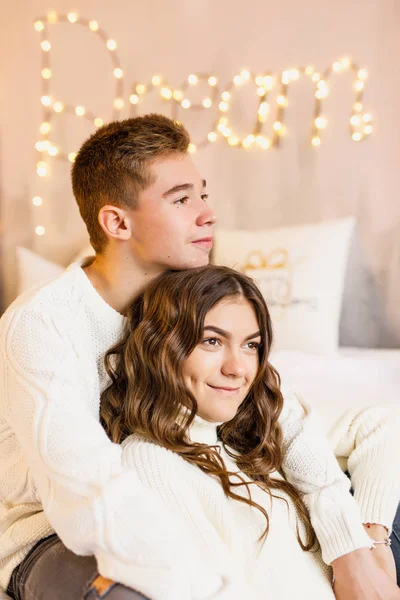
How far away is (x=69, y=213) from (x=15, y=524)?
5.81 ft

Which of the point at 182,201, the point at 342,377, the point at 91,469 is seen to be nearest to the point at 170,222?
the point at 182,201

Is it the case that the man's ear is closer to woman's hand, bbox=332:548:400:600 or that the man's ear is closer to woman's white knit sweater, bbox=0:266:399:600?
woman's white knit sweater, bbox=0:266:399:600

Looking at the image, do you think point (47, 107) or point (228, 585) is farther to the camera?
point (47, 107)

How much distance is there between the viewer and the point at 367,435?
1.39 m

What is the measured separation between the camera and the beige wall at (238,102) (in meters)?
2.47

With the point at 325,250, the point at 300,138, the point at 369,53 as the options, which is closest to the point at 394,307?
the point at 325,250

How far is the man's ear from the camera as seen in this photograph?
134cm

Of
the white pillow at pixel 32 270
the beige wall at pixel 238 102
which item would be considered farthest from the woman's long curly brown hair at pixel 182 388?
the beige wall at pixel 238 102

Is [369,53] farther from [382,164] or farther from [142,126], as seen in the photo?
[142,126]

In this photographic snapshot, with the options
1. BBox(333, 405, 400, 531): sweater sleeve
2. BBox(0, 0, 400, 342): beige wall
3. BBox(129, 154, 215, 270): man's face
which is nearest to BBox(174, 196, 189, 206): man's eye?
BBox(129, 154, 215, 270): man's face

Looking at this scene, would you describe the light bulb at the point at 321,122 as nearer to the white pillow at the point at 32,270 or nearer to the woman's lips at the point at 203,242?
the white pillow at the point at 32,270

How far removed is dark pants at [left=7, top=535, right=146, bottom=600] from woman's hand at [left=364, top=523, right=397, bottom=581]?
487mm

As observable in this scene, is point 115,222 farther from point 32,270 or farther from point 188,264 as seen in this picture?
point 32,270

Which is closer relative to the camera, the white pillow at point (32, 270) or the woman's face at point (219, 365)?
the woman's face at point (219, 365)
